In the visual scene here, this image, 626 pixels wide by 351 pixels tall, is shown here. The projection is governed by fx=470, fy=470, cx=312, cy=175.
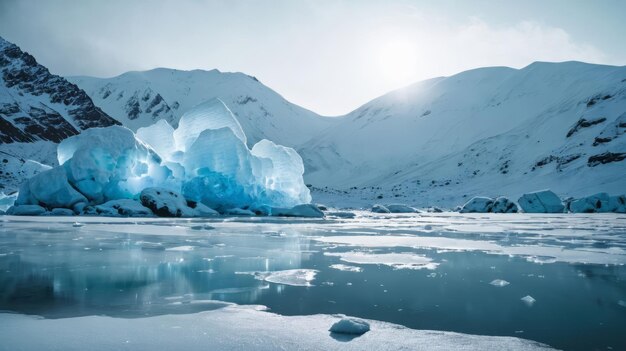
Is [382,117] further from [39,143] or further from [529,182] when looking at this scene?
[39,143]

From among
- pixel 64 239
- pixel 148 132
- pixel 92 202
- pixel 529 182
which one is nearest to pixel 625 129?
pixel 529 182

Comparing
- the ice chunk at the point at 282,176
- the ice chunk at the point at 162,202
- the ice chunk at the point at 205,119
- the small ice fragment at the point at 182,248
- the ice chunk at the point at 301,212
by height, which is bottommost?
the small ice fragment at the point at 182,248

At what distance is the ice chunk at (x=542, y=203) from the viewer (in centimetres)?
3600

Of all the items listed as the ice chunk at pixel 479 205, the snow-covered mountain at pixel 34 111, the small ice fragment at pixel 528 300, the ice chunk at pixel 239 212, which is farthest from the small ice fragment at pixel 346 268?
the snow-covered mountain at pixel 34 111

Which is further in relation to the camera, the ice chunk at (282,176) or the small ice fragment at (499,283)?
the ice chunk at (282,176)

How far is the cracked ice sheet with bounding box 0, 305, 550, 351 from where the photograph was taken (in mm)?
3068

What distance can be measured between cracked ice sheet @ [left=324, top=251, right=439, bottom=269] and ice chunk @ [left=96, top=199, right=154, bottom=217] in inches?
656

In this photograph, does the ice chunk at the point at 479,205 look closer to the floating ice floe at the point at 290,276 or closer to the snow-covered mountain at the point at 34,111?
the floating ice floe at the point at 290,276

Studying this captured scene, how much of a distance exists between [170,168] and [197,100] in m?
137

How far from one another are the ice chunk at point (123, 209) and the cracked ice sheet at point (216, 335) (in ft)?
65.1

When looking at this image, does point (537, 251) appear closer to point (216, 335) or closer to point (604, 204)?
point (216, 335)

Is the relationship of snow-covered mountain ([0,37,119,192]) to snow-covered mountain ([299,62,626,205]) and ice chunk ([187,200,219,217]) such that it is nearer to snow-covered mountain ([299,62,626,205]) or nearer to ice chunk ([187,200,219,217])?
ice chunk ([187,200,219,217])

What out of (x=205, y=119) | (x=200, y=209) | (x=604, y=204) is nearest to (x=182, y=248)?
(x=200, y=209)

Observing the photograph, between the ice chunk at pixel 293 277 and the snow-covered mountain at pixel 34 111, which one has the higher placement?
the snow-covered mountain at pixel 34 111
